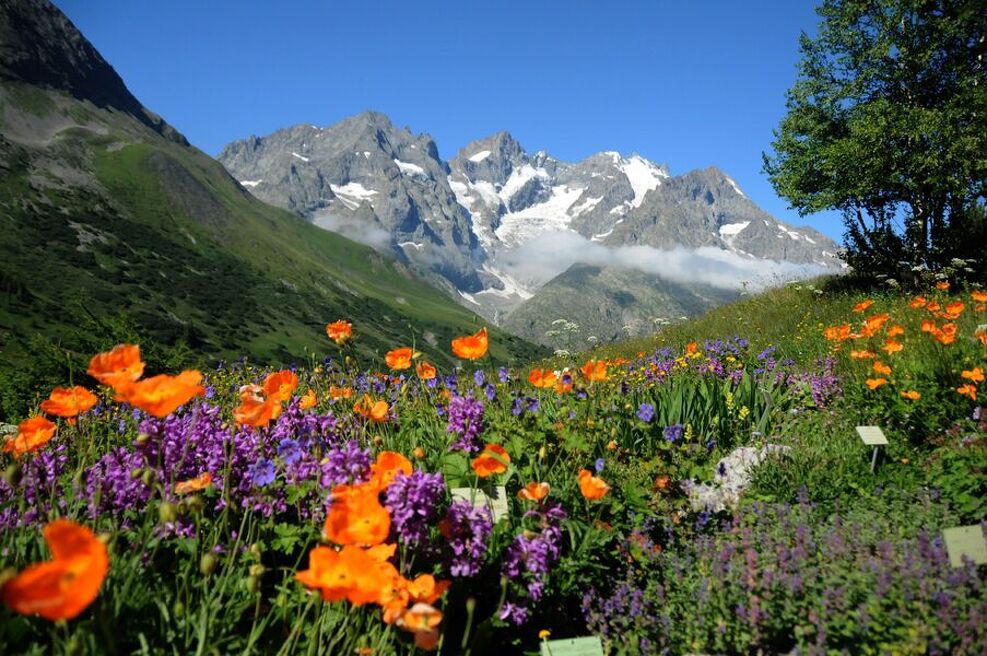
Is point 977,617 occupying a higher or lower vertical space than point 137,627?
higher

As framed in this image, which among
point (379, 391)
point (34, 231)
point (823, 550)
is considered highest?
point (34, 231)

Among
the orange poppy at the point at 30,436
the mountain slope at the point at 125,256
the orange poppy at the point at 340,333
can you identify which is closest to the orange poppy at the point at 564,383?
the orange poppy at the point at 340,333

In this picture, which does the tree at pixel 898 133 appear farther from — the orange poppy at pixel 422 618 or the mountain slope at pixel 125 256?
the mountain slope at pixel 125 256

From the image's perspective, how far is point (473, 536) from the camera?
284 cm

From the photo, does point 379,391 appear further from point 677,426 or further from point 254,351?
point 254,351

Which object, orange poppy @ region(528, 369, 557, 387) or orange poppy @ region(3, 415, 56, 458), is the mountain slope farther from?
orange poppy @ region(3, 415, 56, 458)

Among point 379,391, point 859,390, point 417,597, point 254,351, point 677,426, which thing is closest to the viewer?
point 417,597

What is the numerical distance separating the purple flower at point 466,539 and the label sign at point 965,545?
224 cm

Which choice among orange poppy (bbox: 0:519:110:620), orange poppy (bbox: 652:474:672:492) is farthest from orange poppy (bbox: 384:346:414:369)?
orange poppy (bbox: 0:519:110:620)

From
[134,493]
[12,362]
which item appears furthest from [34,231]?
[134,493]

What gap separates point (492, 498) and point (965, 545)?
2.39 meters

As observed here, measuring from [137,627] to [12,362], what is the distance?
31.0ft

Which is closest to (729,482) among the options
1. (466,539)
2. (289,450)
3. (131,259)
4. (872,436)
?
(872,436)

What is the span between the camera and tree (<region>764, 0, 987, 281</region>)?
44.1 feet
